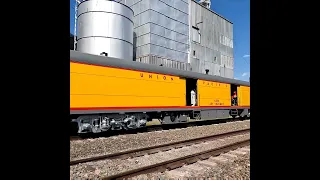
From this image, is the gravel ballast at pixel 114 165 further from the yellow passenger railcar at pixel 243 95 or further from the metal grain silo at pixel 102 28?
the metal grain silo at pixel 102 28

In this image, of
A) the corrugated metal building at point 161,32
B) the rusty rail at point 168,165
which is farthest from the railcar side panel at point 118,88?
the corrugated metal building at point 161,32

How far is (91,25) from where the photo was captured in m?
23.5

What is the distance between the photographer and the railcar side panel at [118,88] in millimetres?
10078

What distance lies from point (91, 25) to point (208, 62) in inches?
783

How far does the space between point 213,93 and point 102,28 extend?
42.8ft

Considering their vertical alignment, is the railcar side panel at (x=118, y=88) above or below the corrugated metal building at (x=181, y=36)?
below

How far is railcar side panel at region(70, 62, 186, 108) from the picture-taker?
33.1 feet

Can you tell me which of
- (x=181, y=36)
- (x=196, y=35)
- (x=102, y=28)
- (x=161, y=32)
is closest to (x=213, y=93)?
(x=102, y=28)

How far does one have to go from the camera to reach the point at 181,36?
33438 millimetres

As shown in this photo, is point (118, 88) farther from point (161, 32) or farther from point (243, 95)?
point (161, 32)

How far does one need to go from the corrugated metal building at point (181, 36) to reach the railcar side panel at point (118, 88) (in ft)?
48.5

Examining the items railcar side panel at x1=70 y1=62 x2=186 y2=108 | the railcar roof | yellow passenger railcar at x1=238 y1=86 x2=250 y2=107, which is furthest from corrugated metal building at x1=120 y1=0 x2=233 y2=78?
railcar side panel at x1=70 y1=62 x2=186 y2=108
